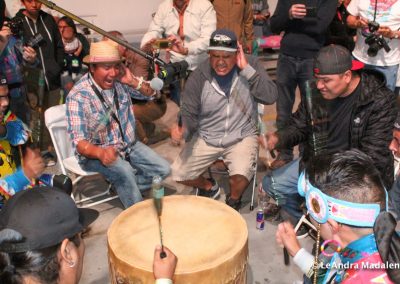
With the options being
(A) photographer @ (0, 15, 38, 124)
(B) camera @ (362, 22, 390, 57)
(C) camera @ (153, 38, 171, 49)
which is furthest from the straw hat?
(B) camera @ (362, 22, 390, 57)

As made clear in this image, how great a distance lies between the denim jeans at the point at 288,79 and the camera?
471cm

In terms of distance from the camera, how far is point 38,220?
5.51 feet

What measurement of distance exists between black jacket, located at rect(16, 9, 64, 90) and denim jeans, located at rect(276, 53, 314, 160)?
2692 millimetres

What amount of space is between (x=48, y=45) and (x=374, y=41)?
3683 mm

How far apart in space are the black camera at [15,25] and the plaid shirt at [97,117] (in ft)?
5.29

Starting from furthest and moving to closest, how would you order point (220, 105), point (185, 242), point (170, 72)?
point (220, 105)
point (170, 72)
point (185, 242)

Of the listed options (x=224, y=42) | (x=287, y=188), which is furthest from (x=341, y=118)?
(x=224, y=42)

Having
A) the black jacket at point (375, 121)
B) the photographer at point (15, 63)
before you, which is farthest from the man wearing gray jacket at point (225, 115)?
the photographer at point (15, 63)

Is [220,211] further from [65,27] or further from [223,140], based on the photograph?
[65,27]

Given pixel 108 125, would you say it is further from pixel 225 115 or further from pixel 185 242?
pixel 185 242

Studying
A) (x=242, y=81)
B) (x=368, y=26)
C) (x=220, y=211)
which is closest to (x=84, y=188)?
(x=242, y=81)

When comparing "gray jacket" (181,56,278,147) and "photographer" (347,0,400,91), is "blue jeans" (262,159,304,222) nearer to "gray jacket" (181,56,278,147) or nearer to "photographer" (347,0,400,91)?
"gray jacket" (181,56,278,147)

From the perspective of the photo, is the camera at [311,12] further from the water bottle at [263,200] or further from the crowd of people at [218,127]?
the water bottle at [263,200]

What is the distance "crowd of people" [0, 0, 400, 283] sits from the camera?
179 cm
